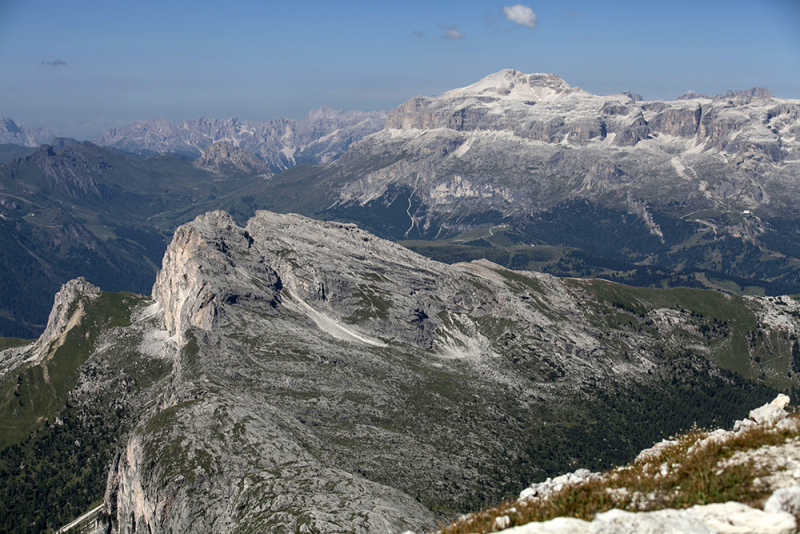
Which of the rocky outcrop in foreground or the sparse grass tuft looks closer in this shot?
the rocky outcrop in foreground

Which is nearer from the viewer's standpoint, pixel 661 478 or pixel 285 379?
pixel 661 478

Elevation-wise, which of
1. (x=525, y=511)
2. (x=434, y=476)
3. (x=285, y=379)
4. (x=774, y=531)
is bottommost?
→ (x=434, y=476)

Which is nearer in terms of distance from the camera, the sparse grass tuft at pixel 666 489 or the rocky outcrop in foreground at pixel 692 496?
the rocky outcrop in foreground at pixel 692 496

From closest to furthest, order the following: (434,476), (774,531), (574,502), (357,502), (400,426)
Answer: (774,531) → (574,502) → (357,502) → (434,476) → (400,426)

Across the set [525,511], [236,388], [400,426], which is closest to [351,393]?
[400,426]

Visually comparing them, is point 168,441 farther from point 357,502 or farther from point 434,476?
point 434,476

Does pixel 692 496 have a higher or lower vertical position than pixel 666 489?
higher

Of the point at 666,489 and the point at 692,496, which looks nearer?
the point at 692,496

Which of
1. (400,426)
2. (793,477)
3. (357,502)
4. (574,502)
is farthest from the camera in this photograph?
(400,426)
